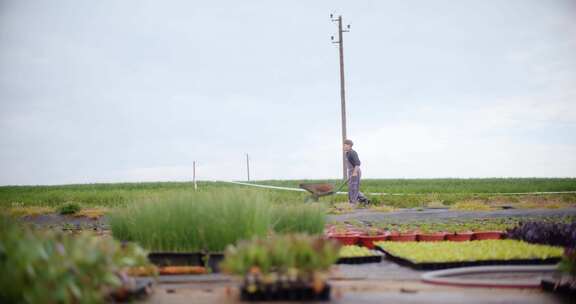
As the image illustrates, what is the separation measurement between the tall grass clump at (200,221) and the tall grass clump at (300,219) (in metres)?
1.01

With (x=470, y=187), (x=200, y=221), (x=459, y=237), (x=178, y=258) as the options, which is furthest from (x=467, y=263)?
(x=470, y=187)

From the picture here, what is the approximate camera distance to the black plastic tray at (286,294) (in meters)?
5.94

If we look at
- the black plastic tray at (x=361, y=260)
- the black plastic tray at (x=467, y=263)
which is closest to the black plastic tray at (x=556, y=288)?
the black plastic tray at (x=467, y=263)

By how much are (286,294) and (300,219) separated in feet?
13.6

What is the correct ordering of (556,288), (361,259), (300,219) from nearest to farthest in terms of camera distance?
(556,288)
(361,259)
(300,219)

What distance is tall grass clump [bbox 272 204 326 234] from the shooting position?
32.8 feet

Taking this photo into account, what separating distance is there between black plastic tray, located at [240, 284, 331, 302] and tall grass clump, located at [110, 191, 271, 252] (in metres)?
2.23

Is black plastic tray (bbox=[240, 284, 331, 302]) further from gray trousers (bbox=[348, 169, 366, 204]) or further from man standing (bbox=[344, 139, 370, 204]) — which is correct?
gray trousers (bbox=[348, 169, 366, 204])

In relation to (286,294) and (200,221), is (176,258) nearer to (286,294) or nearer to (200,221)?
(200,221)

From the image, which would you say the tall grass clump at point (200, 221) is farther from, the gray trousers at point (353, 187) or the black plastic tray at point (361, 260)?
the gray trousers at point (353, 187)

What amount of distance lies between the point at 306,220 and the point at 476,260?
2.78 metres

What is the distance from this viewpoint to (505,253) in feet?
29.0

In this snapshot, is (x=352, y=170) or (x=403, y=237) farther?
(x=352, y=170)

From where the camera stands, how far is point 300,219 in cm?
1009
